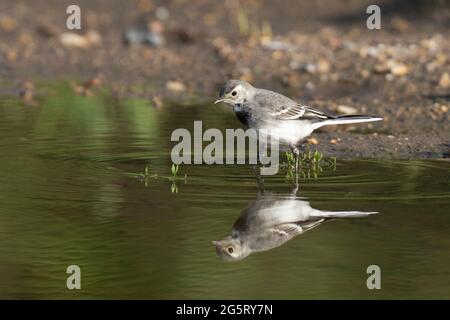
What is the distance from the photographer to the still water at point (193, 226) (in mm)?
6332

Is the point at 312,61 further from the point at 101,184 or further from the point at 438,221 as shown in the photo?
the point at 438,221

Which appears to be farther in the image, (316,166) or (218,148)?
(218,148)

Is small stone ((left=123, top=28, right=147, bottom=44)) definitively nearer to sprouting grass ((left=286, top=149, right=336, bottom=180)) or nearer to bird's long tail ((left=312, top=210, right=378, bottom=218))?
sprouting grass ((left=286, top=149, right=336, bottom=180))

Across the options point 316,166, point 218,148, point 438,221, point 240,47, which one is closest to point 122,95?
point 240,47

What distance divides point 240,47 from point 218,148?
5259 millimetres

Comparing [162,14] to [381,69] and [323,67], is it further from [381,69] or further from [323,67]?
[381,69]

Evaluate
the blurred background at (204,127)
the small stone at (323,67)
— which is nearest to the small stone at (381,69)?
the blurred background at (204,127)

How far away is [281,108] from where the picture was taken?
32.6 feet

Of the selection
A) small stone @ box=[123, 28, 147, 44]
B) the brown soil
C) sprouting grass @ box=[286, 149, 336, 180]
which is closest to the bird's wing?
sprouting grass @ box=[286, 149, 336, 180]

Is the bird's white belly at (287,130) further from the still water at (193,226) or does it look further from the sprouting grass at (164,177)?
the sprouting grass at (164,177)

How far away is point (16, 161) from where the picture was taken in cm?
1000

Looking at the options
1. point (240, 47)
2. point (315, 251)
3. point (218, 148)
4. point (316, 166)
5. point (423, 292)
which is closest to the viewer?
point (423, 292)

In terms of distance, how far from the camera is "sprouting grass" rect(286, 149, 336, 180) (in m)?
9.57

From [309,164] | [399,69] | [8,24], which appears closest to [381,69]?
[399,69]
